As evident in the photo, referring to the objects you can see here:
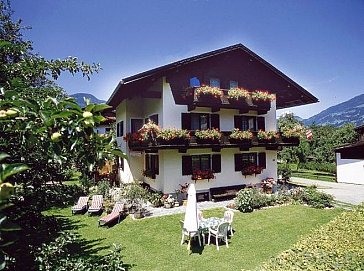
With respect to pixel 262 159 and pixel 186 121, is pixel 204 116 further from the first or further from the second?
pixel 262 159

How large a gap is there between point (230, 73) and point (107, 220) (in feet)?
44.4

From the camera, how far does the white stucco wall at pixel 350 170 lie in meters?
29.3

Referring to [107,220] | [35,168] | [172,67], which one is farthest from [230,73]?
[35,168]

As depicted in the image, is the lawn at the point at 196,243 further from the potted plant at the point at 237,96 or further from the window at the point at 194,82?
the window at the point at 194,82

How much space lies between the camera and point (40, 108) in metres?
2.35

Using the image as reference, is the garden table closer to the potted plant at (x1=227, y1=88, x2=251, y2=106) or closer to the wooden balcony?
the wooden balcony

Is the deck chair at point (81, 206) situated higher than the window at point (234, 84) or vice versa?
the window at point (234, 84)

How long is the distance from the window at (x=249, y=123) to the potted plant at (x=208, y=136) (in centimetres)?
318

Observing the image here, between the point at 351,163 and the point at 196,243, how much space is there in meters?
27.3

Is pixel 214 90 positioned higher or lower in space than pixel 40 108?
higher

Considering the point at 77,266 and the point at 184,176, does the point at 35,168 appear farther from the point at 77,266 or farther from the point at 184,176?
the point at 184,176

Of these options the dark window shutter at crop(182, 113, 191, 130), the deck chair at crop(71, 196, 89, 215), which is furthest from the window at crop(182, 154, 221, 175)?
the deck chair at crop(71, 196, 89, 215)

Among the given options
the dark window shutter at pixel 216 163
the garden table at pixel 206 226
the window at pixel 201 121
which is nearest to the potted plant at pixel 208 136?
the window at pixel 201 121

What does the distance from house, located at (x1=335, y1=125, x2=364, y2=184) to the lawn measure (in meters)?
17.9
